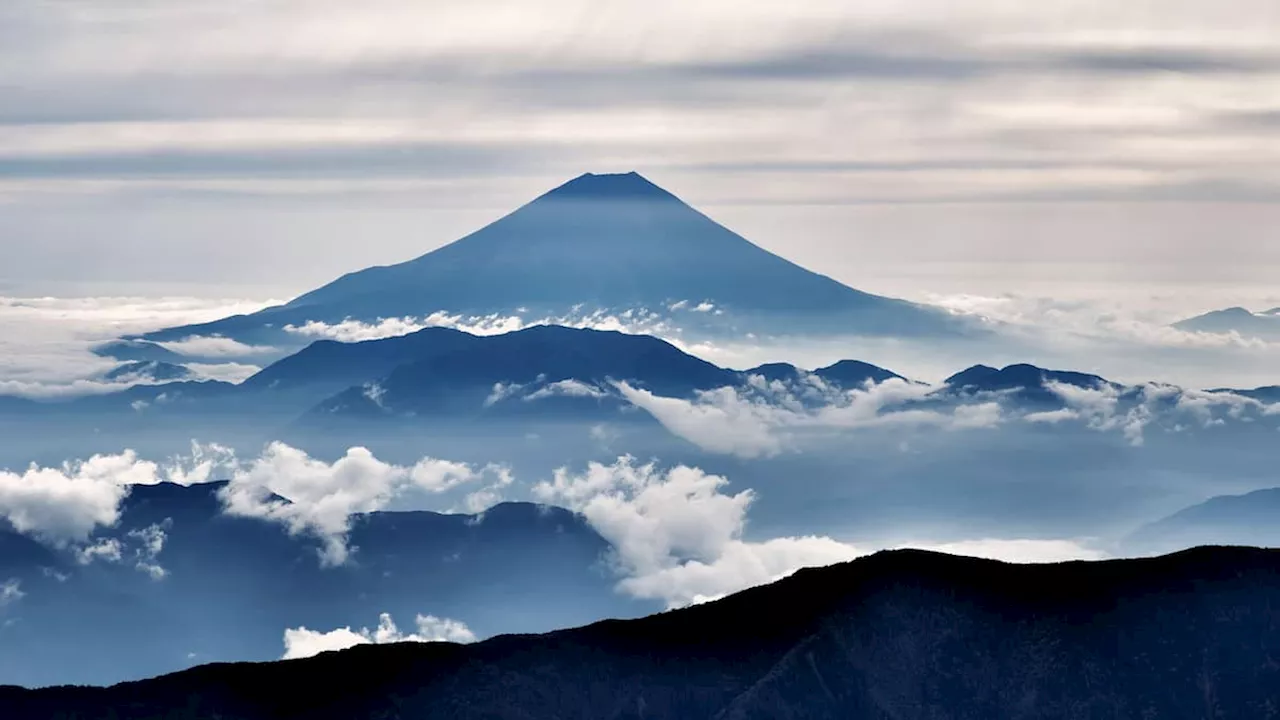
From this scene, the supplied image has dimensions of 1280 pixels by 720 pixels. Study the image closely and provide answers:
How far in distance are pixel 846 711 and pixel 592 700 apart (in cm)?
2681

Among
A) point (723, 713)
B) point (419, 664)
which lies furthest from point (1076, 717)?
point (419, 664)

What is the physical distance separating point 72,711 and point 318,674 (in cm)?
2472

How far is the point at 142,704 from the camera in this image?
193250 millimetres

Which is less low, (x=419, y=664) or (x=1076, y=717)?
(x=419, y=664)

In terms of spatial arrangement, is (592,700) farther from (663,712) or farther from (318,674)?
(318,674)

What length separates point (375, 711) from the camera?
194 metres

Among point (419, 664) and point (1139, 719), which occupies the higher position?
point (419, 664)

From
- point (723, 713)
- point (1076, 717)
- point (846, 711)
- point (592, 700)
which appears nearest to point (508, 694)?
point (592, 700)

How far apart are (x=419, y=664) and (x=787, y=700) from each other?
38.6 m

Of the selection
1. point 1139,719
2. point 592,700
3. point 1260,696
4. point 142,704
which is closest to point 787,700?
point 592,700

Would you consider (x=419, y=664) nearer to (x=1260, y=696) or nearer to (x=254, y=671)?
(x=254, y=671)

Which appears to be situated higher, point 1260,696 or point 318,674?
point 318,674

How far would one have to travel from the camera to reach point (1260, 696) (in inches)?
7761

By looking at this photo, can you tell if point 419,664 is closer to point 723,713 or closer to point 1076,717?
point 723,713
